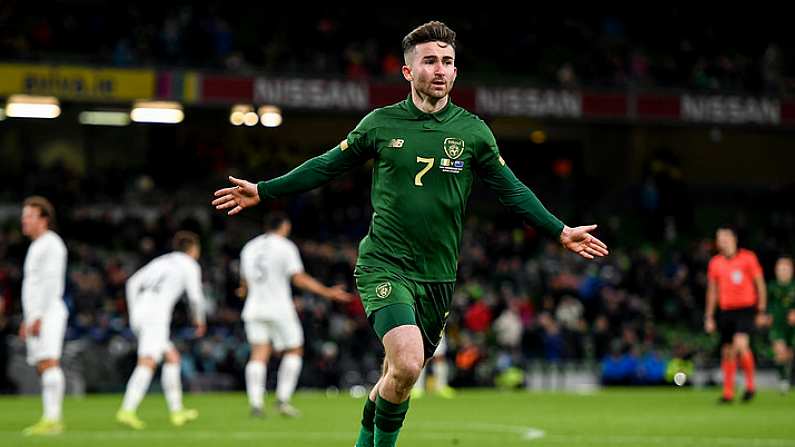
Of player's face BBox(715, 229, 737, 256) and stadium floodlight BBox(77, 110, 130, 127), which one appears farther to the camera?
stadium floodlight BBox(77, 110, 130, 127)

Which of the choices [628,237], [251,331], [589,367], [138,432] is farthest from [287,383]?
[628,237]

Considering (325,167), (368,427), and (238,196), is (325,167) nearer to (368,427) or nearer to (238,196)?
(238,196)

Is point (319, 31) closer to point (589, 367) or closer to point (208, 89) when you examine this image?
point (208, 89)

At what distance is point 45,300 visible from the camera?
13938 millimetres

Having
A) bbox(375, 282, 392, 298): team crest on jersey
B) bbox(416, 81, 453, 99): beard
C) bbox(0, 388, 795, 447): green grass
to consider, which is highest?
bbox(416, 81, 453, 99): beard

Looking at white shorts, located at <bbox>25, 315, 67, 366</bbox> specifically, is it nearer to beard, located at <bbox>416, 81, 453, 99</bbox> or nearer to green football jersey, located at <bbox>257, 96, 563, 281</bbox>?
green football jersey, located at <bbox>257, 96, 563, 281</bbox>

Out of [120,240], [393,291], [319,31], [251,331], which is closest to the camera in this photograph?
[393,291]

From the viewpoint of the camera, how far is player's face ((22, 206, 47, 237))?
14016 mm

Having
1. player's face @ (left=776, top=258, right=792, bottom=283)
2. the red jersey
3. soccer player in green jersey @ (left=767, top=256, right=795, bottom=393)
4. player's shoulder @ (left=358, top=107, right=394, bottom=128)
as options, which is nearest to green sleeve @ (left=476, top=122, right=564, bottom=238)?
player's shoulder @ (left=358, top=107, right=394, bottom=128)

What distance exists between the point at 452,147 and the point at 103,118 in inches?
1172

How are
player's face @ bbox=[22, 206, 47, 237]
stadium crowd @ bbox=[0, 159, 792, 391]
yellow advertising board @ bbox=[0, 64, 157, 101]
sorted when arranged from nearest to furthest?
player's face @ bbox=[22, 206, 47, 237] → stadium crowd @ bbox=[0, 159, 792, 391] → yellow advertising board @ bbox=[0, 64, 157, 101]

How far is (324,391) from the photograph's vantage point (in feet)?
85.5

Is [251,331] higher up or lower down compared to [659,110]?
lower down

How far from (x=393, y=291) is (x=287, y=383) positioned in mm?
9538
